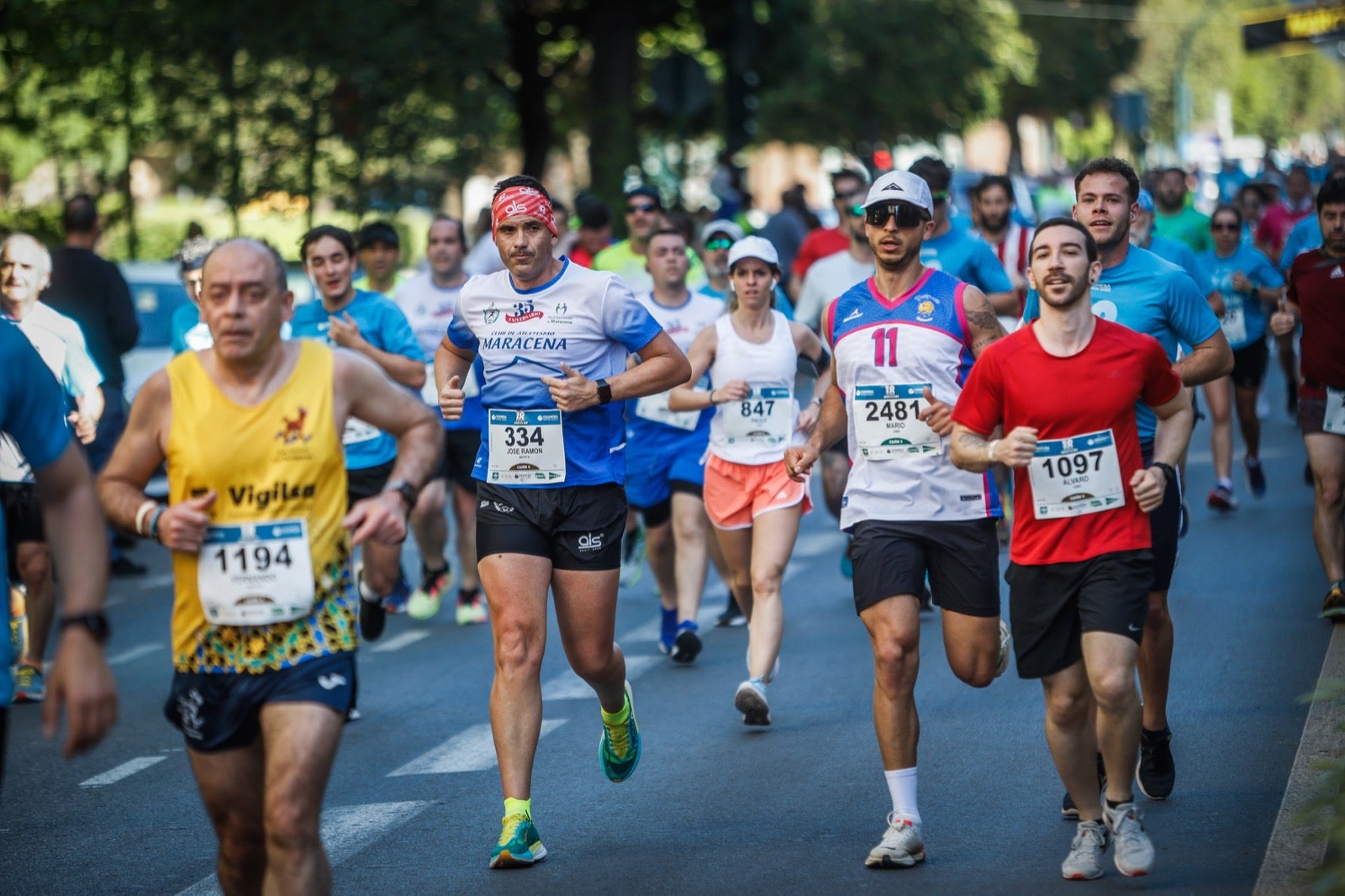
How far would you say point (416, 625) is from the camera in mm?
11398

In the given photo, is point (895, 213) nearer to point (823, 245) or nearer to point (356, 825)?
point (356, 825)

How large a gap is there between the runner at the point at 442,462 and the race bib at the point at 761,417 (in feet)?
7.75

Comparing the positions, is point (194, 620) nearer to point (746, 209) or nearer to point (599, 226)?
point (599, 226)

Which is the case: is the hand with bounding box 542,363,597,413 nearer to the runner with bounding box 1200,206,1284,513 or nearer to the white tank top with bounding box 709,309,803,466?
the white tank top with bounding box 709,309,803,466

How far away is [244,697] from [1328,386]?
6.45 metres

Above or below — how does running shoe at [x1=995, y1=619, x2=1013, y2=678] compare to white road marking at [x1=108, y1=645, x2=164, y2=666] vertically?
above

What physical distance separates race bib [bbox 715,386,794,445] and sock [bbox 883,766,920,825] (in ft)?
10.2

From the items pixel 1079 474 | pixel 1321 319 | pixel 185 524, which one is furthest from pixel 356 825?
pixel 1321 319

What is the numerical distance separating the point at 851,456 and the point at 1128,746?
5.13 ft

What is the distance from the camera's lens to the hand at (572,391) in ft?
21.8

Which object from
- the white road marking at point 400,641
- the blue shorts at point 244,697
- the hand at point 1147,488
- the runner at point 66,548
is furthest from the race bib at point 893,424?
the white road marking at point 400,641

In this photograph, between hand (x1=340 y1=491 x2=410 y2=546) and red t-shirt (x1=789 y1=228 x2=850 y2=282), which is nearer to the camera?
hand (x1=340 y1=491 x2=410 y2=546)

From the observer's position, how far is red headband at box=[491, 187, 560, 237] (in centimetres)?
676

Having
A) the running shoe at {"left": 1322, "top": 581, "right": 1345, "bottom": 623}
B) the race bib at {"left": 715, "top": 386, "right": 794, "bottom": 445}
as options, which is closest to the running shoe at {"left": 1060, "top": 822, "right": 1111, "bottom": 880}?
the race bib at {"left": 715, "top": 386, "right": 794, "bottom": 445}
